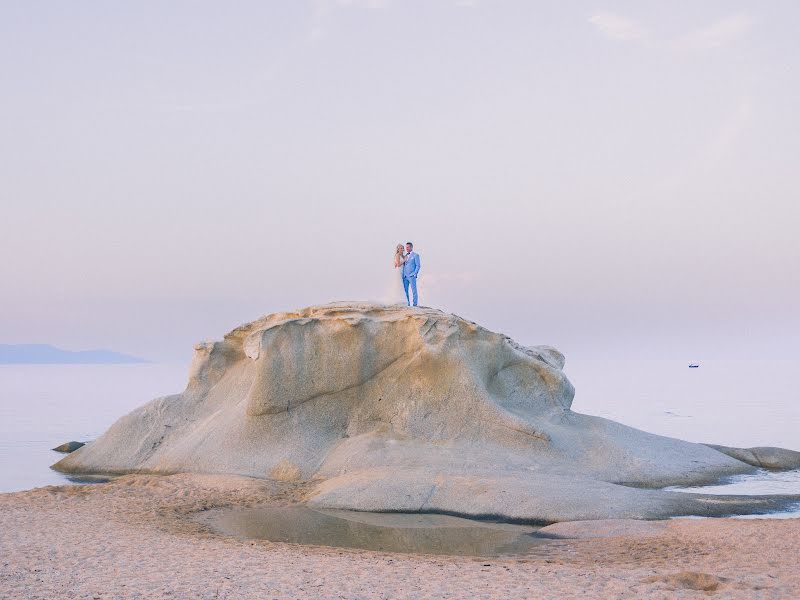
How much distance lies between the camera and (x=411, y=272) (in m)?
22.0

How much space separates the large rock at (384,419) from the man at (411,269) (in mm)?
1312

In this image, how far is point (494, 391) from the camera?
21.1 metres

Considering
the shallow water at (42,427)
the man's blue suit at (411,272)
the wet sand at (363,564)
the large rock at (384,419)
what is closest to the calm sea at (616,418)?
the shallow water at (42,427)

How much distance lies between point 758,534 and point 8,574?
9.90 metres

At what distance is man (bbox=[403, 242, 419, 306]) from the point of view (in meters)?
22.0

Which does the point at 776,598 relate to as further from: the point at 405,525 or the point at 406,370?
the point at 406,370

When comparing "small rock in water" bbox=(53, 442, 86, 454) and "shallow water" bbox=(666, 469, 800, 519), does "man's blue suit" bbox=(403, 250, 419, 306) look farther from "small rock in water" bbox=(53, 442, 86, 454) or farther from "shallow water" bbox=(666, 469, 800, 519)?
"small rock in water" bbox=(53, 442, 86, 454)

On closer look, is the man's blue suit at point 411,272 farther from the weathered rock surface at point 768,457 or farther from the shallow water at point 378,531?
the weathered rock surface at point 768,457

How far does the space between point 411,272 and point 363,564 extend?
37.9 feet

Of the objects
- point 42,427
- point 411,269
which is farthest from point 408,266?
point 42,427

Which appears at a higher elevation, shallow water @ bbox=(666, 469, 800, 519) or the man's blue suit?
the man's blue suit

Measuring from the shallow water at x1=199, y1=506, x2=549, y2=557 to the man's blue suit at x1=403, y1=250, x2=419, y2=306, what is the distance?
7.56 m

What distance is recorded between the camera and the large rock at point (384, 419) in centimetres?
A: 1869

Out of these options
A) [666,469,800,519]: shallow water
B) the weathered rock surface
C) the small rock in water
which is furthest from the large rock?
the small rock in water
